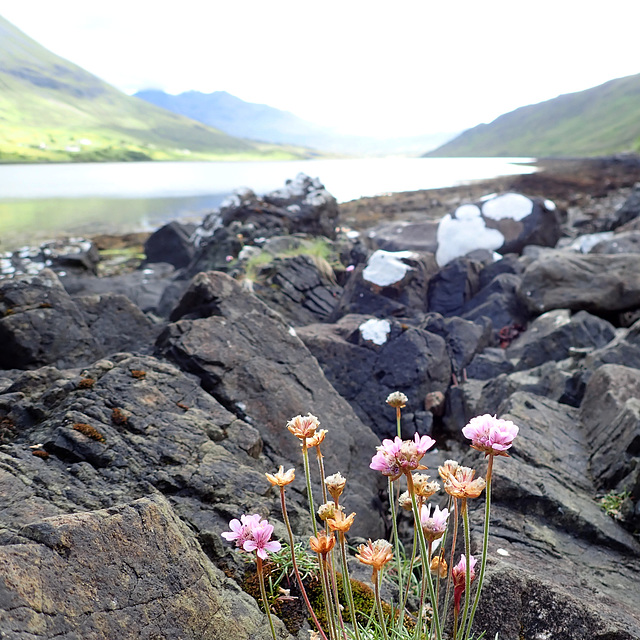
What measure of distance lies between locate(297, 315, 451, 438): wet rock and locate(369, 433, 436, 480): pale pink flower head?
503 centimetres

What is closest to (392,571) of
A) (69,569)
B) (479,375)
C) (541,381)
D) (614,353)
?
(69,569)

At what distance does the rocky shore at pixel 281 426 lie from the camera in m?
2.30

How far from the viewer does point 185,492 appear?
132 inches

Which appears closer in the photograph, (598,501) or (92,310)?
(598,501)

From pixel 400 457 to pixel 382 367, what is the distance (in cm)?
557

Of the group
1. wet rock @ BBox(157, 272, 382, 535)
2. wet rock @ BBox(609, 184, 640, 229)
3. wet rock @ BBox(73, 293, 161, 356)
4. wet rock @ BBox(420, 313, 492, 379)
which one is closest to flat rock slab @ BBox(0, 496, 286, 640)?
wet rock @ BBox(157, 272, 382, 535)

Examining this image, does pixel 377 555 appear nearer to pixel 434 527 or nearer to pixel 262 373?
pixel 434 527

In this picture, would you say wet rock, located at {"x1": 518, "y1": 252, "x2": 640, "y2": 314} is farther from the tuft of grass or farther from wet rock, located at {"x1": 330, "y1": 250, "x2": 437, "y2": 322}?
the tuft of grass

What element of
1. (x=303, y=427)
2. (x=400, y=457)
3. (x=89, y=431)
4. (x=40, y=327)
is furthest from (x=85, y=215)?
(x=400, y=457)

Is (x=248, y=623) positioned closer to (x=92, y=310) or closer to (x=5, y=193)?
(x=92, y=310)

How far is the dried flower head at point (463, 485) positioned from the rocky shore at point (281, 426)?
4.65ft

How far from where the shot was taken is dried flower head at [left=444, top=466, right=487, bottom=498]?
173 centimetres

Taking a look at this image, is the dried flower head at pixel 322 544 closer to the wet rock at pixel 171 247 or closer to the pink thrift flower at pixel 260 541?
the pink thrift flower at pixel 260 541

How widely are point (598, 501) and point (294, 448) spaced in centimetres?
271
